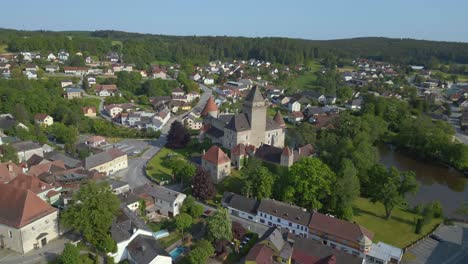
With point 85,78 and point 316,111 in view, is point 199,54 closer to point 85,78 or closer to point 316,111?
point 85,78

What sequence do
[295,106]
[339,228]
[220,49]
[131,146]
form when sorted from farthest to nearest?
1. [220,49]
2. [295,106]
3. [131,146]
4. [339,228]

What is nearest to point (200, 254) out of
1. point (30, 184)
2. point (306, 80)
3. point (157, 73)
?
point (30, 184)

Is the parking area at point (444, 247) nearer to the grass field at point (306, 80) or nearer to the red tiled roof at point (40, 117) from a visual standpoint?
the red tiled roof at point (40, 117)

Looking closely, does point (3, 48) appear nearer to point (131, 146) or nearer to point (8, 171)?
point (131, 146)

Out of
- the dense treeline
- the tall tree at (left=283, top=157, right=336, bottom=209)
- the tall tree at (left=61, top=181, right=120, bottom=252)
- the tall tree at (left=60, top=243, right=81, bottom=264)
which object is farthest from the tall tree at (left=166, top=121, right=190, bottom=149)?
the dense treeline

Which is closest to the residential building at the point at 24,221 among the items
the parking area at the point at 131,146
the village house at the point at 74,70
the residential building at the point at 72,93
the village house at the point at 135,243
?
the village house at the point at 135,243

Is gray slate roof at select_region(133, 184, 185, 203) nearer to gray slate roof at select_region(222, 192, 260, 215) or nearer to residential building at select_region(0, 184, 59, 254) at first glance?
gray slate roof at select_region(222, 192, 260, 215)
